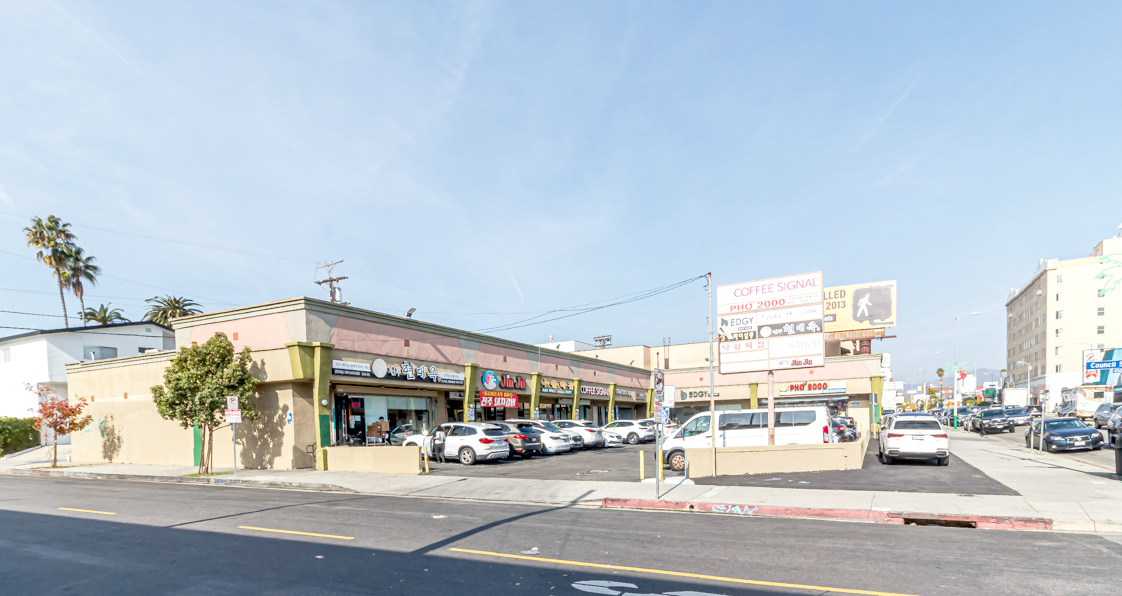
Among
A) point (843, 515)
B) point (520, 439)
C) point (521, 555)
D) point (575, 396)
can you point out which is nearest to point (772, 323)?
point (843, 515)

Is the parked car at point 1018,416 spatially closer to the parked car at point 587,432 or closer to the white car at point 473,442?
the parked car at point 587,432

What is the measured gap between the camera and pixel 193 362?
75.4 ft

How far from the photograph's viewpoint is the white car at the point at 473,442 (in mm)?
23453

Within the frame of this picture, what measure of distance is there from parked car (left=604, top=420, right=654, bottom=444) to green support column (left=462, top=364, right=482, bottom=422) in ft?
26.9

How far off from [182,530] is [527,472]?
11.3m

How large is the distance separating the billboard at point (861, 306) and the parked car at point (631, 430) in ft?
128

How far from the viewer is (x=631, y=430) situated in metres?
35.9

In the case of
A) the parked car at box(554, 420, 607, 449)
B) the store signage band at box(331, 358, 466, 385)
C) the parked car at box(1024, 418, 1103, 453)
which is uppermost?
the store signage band at box(331, 358, 466, 385)

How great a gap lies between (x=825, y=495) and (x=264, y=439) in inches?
786

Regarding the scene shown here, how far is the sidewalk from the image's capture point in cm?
1159

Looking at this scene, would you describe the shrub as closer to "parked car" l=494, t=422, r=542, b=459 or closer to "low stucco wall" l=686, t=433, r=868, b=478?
"parked car" l=494, t=422, r=542, b=459

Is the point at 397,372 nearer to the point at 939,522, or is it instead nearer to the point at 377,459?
the point at 377,459

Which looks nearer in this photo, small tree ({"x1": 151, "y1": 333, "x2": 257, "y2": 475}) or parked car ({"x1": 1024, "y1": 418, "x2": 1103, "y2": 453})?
small tree ({"x1": 151, "y1": 333, "x2": 257, "y2": 475})

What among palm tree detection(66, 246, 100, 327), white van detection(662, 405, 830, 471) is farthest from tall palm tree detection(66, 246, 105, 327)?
white van detection(662, 405, 830, 471)
